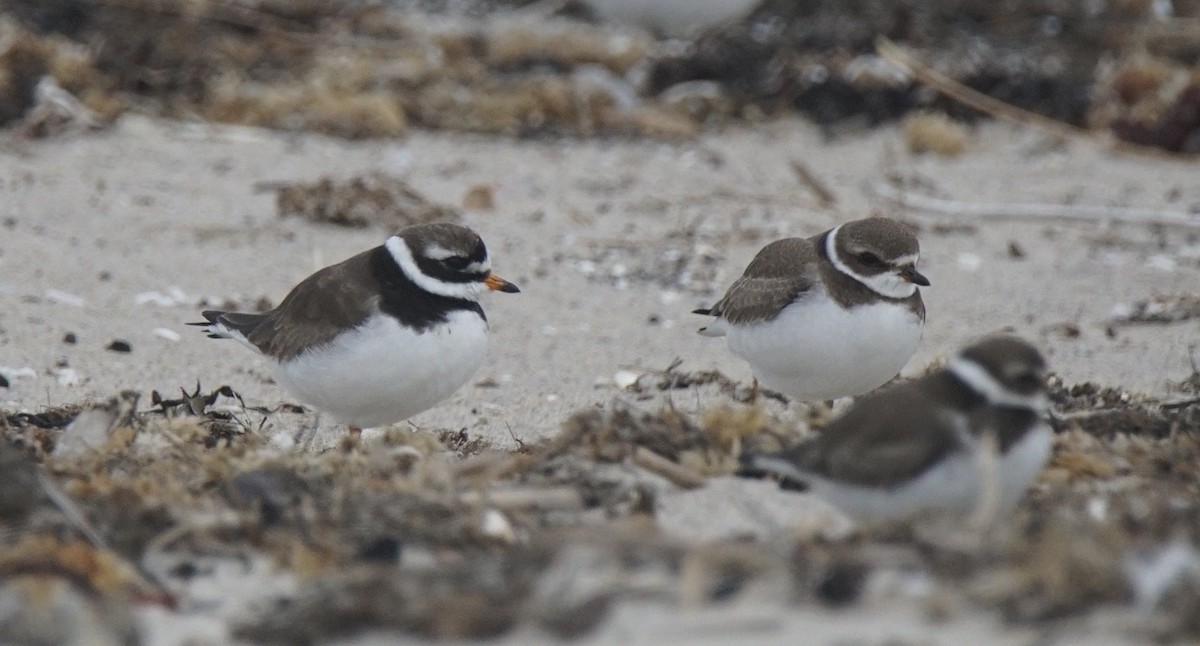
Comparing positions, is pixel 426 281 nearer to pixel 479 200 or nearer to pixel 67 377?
pixel 67 377

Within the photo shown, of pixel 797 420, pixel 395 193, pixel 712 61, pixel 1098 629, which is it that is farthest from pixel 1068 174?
pixel 1098 629

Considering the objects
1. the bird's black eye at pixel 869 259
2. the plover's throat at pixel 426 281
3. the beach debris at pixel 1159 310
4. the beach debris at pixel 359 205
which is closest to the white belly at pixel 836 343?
the bird's black eye at pixel 869 259

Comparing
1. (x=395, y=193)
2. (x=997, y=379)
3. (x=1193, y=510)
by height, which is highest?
(x=997, y=379)

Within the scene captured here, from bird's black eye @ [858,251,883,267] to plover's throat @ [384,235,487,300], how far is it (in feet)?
4.23

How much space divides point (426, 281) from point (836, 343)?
1.37 metres

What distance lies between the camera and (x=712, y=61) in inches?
440

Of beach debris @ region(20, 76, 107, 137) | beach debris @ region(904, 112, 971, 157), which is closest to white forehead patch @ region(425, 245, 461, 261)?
beach debris @ region(20, 76, 107, 137)

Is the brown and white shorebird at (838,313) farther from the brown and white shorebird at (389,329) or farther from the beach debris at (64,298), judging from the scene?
the beach debris at (64,298)

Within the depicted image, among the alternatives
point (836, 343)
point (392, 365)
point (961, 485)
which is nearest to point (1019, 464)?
point (961, 485)

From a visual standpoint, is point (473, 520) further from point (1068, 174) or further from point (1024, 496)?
point (1068, 174)

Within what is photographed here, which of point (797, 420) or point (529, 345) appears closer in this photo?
point (797, 420)

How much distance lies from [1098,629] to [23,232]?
612 cm

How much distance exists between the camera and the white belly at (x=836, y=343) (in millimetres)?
5297

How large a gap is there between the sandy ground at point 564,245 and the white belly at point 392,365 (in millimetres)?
565
